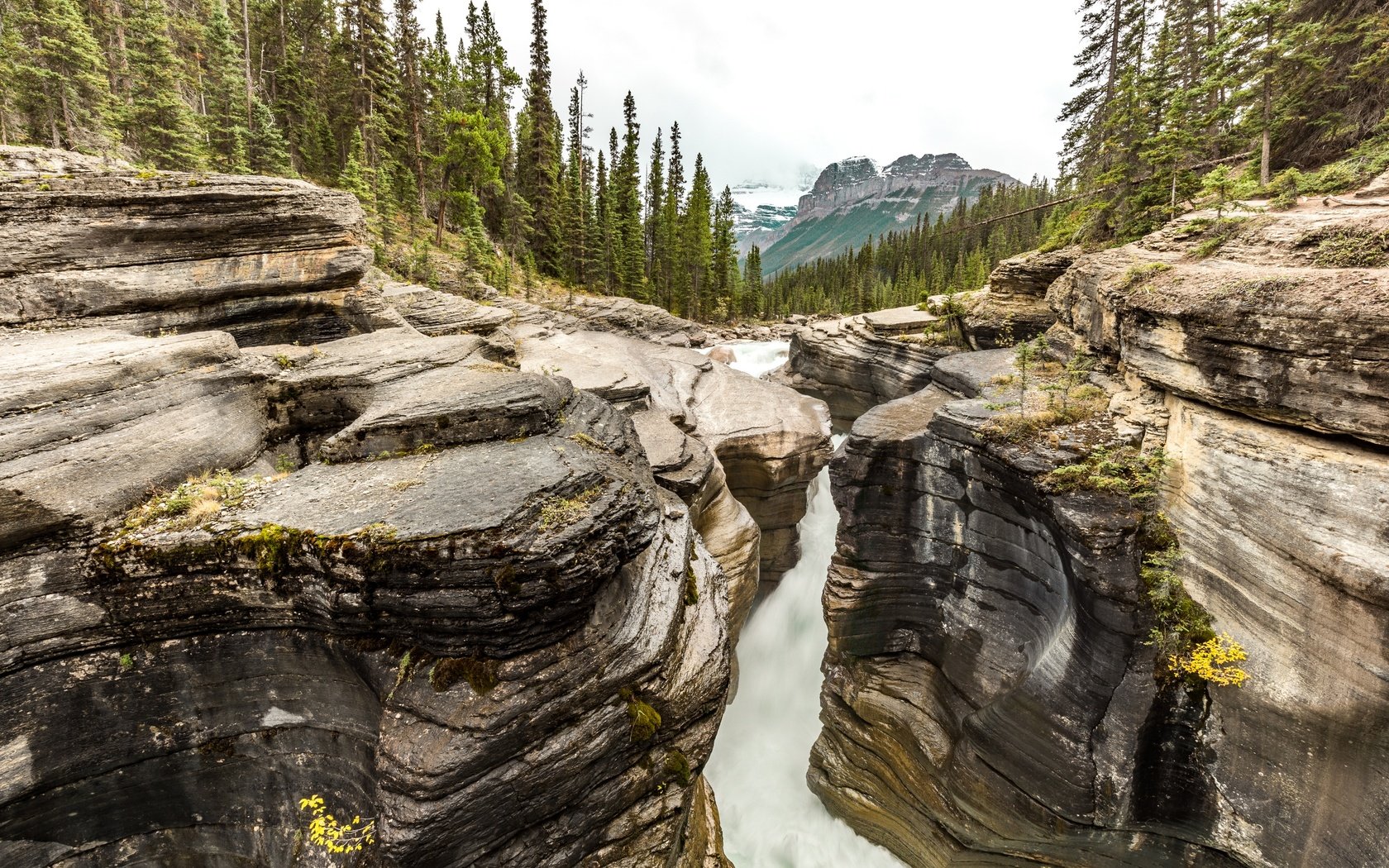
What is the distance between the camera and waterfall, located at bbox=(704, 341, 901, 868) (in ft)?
42.2

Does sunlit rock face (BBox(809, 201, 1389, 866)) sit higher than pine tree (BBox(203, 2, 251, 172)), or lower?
A: lower

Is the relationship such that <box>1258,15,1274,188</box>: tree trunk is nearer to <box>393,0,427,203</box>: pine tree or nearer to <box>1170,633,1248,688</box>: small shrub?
<box>1170,633,1248,688</box>: small shrub

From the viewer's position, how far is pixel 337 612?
569 cm

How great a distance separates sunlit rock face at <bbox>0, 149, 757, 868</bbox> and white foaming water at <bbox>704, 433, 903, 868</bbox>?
6565mm

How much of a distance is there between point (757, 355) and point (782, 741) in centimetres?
3204

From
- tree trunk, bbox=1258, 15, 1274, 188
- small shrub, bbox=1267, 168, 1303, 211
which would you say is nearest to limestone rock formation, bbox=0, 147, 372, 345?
small shrub, bbox=1267, 168, 1303, 211

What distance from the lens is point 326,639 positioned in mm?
6031

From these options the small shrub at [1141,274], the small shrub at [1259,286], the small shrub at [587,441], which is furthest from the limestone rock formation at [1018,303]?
the small shrub at [587,441]

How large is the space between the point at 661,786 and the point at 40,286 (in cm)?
1428

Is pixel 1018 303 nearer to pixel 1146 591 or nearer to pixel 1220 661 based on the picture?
pixel 1146 591

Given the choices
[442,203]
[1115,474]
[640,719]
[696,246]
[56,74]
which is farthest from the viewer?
[696,246]

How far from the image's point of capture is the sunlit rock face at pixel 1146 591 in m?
6.52

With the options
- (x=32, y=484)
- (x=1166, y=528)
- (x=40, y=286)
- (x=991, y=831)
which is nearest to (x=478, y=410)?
(x=32, y=484)

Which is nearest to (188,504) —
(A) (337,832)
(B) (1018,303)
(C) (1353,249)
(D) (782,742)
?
(A) (337,832)
